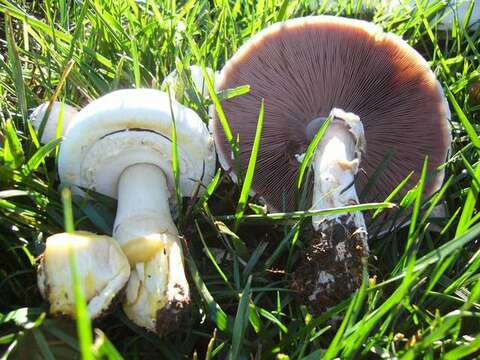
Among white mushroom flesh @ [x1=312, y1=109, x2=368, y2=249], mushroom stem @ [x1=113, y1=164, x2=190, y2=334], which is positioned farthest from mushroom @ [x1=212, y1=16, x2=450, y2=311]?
mushroom stem @ [x1=113, y1=164, x2=190, y2=334]

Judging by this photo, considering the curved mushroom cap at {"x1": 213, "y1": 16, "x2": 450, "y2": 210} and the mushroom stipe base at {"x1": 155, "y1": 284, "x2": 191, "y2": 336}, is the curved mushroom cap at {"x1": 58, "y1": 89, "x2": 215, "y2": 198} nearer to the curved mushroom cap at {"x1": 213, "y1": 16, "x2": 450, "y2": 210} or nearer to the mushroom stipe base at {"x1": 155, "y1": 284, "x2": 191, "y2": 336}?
the curved mushroom cap at {"x1": 213, "y1": 16, "x2": 450, "y2": 210}

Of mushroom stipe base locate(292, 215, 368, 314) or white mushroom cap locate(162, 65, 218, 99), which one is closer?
mushroom stipe base locate(292, 215, 368, 314)

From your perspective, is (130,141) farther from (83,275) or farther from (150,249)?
(83,275)

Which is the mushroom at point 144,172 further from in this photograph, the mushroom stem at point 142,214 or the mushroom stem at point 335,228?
the mushroom stem at point 335,228

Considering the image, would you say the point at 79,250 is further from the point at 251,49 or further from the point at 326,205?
the point at 251,49

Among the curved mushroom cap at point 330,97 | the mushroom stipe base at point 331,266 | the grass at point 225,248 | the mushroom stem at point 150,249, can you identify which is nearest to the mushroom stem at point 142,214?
the mushroom stem at point 150,249
